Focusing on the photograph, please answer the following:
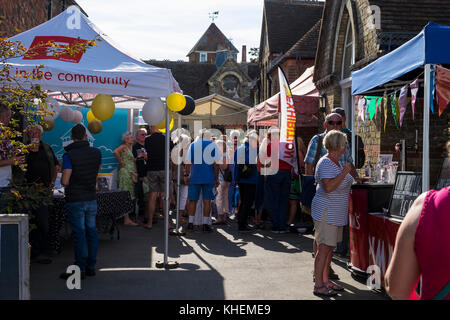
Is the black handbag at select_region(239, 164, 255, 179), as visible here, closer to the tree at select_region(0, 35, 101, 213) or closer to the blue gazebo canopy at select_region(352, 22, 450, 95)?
the blue gazebo canopy at select_region(352, 22, 450, 95)

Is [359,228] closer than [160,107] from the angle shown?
Yes

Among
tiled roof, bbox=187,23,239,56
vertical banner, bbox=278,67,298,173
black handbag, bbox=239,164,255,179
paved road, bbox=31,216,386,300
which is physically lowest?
paved road, bbox=31,216,386,300

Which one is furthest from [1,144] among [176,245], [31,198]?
[176,245]

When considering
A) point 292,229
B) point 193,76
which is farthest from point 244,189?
point 193,76

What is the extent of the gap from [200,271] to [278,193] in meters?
3.09

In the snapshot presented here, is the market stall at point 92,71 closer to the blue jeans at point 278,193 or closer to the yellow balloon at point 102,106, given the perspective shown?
the yellow balloon at point 102,106

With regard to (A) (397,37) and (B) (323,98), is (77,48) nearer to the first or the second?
(A) (397,37)

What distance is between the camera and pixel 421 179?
470cm

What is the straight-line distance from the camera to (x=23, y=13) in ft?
44.5

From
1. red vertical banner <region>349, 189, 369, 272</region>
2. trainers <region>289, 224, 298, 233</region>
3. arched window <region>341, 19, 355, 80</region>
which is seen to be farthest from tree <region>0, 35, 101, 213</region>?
arched window <region>341, 19, 355, 80</region>

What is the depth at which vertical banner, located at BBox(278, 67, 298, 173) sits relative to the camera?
27.1 ft

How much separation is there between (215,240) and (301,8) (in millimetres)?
23968

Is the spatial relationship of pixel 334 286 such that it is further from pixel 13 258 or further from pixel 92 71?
pixel 92 71
